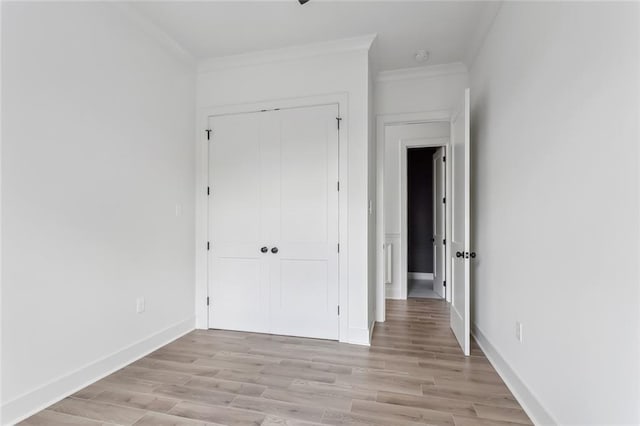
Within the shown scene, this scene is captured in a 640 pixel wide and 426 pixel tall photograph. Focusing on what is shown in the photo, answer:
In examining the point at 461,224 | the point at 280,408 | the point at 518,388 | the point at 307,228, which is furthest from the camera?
the point at 307,228

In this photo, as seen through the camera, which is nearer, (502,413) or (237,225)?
(502,413)

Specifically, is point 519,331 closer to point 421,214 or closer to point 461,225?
point 461,225

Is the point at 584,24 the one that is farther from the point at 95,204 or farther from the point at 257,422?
the point at 95,204

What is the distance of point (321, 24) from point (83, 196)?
2236mm

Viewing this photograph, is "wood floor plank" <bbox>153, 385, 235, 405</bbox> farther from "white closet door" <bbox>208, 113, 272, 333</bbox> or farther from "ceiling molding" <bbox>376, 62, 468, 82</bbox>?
"ceiling molding" <bbox>376, 62, 468, 82</bbox>

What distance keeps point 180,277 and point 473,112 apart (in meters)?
3.29

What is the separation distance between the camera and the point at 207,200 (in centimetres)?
322

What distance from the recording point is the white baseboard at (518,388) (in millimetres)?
1628

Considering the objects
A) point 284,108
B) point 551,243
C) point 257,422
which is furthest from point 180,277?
point 551,243

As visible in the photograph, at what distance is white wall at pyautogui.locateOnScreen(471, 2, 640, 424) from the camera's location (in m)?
1.08

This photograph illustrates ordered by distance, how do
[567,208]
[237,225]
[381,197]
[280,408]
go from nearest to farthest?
1. [567,208]
2. [280,408]
3. [237,225]
4. [381,197]

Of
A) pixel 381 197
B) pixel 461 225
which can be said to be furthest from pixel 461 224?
pixel 381 197

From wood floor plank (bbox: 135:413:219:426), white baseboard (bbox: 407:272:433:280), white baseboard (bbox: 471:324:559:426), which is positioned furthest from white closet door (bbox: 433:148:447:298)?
wood floor plank (bbox: 135:413:219:426)

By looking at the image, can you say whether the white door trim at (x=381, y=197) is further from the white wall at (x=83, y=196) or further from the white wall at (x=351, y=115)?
the white wall at (x=83, y=196)
